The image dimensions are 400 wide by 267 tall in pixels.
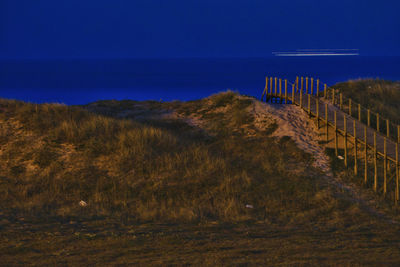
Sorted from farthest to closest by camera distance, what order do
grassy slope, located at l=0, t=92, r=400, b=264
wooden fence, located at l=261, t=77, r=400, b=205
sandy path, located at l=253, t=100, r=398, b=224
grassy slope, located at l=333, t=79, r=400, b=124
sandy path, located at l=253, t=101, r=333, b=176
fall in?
Result: 1. grassy slope, located at l=333, t=79, r=400, b=124
2. sandy path, located at l=253, t=101, r=333, b=176
3. wooden fence, located at l=261, t=77, r=400, b=205
4. sandy path, located at l=253, t=100, r=398, b=224
5. grassy slope, located at l=0, t=92, r=400, b=264

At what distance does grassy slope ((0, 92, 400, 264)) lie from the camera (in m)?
12.2

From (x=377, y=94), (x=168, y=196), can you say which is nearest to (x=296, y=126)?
(x=168, y=196)

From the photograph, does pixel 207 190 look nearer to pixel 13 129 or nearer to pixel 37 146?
pixel 37 146

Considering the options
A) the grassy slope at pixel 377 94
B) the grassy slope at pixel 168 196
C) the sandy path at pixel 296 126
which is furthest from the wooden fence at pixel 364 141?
the grassy slope at pixel 377 94

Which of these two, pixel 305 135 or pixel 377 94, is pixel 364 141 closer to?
pixel 305 135

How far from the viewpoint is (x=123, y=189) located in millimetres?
17906

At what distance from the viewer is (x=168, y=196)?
17.4 metres

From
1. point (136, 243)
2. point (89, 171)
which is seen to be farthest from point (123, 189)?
point (136, 243)

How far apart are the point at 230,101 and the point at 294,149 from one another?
7193 millimetres

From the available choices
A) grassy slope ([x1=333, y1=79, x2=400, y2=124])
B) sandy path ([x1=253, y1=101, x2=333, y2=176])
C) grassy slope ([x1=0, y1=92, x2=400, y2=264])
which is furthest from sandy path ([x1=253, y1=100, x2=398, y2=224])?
grassy slope ([x1=333, y1=79, x2=400, y2=124])

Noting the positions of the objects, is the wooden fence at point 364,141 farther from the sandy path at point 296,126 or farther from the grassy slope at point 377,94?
the grassy slope at point 377,94

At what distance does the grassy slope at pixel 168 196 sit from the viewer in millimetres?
12172

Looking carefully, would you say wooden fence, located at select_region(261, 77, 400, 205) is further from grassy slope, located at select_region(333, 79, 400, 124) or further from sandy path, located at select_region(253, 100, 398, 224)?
grassy slope, located at select_region(333, 79, 400, 124)

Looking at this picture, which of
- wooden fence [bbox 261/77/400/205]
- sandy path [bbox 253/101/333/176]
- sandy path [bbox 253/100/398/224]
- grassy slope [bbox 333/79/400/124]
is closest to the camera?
sandy path [bbox 253/100/398/224]
